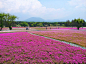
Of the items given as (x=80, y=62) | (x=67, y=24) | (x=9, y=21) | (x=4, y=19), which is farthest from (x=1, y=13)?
(x=67, y=24)

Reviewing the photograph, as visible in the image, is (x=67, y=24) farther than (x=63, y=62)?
Yes

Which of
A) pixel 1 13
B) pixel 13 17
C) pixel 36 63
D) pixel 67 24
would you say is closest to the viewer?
pixel 36 63

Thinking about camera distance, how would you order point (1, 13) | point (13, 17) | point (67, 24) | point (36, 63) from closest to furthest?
point (36, 63), point (1, 13), point (13, 17), point (67, 24)

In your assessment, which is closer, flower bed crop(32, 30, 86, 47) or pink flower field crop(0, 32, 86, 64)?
pink flower field crop(0, 32, 86, 64)

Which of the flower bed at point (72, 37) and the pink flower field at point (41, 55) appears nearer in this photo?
the pink flower field at point (41, 55)

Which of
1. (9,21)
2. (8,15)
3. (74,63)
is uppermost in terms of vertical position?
(8,15)

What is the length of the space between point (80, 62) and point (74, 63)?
1.74ft

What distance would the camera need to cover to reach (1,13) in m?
51.3

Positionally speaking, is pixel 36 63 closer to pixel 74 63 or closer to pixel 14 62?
pixel 14 62

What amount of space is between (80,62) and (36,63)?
3.96 m

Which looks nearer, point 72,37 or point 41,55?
point 41,55

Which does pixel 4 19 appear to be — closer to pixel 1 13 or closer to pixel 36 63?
pixel 1 13

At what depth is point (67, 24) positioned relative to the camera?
4055 inches

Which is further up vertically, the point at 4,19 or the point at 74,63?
the point at 4,19
